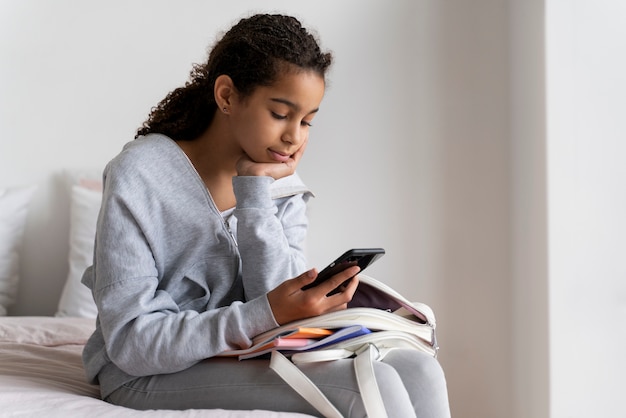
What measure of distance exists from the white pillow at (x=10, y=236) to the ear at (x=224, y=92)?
156 centimetres

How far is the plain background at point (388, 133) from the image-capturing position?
275 cm

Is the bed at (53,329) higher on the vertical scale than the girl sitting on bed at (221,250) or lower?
lower

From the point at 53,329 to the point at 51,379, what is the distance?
2.35ft

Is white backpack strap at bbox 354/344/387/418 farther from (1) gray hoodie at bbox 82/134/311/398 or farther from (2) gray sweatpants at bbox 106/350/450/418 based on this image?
(1) gray hoodie at bbox 82/134/311/398

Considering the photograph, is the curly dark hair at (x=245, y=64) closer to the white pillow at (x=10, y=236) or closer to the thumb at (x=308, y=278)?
the thumb at (x=308, y=278)

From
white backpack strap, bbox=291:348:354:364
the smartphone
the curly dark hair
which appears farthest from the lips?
white backpack strap, bbox=291:348:354:364

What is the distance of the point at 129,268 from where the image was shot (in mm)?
1267

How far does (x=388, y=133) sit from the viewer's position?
2.84m

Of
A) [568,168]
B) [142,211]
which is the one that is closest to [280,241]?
[142,211]

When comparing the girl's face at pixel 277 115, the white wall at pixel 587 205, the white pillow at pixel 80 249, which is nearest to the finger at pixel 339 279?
the girl's face at pixel 277 115

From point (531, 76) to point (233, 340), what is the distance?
165cm

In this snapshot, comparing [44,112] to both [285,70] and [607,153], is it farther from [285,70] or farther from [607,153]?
[607,153]

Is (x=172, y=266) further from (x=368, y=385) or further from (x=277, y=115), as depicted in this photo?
(x=368, y=385)

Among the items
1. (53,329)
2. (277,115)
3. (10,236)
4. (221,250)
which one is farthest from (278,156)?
(10,236)
